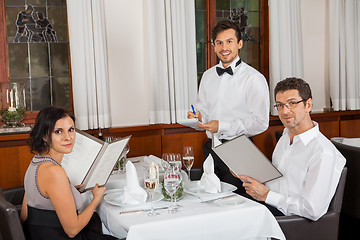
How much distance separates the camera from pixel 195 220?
1995 millimetres

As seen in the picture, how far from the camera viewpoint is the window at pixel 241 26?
497 cm

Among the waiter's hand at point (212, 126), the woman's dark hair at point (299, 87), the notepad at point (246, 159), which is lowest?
the notepad at point (246, 159)

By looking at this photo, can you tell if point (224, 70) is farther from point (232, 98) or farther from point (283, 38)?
point (283, 38)

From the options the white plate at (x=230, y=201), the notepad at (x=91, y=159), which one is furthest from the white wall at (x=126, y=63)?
the white plate at (x=230, y=201)

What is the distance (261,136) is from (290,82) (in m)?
2.68

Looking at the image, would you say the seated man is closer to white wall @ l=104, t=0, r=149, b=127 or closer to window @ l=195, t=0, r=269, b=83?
white wall @ l=104, t=0, r=149, b=127

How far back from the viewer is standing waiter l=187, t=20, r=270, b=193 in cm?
317

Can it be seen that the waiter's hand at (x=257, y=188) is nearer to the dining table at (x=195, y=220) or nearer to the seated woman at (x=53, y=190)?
the dining table at (x=195, y=220)

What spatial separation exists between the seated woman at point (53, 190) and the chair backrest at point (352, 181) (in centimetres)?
182

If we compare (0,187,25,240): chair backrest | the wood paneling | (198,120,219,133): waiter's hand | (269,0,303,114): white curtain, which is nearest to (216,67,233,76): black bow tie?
(198,120,219,133): waiter's hand

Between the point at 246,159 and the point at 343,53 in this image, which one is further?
the point at 343,53

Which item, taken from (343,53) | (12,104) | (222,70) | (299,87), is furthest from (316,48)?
(12,104)

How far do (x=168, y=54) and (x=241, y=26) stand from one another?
1.18 metres

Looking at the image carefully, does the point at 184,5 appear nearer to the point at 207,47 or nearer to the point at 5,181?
the point at 207,47
